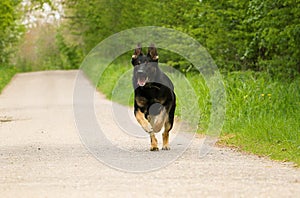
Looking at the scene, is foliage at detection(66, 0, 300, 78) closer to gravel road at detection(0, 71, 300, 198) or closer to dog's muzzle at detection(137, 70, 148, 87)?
gravel road at detection(0, 71, 300, 198)

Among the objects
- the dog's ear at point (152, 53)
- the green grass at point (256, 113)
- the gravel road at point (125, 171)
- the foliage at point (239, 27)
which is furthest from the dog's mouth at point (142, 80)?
the foliage at point (239, 27)

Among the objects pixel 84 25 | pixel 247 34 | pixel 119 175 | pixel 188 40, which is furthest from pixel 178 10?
pixel 84 25

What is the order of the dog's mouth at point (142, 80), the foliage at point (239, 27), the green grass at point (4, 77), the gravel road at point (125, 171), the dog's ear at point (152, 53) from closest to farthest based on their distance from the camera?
the gravel road at point (125, 171) → the dog's mouth at point (142, 80) → the dog's ear at point (152, 53) → the foliage at point (239, 27) → the green grass at point (4, 77)

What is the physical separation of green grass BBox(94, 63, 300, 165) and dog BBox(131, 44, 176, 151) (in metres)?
1.57

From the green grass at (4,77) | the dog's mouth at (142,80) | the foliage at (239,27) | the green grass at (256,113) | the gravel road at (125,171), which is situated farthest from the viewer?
the green grass at (4,77)

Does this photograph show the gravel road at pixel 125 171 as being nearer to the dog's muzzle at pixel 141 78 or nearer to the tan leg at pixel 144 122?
the tan leg at pixel 144 122

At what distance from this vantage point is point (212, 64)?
23484 mm

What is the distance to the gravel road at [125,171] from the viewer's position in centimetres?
778

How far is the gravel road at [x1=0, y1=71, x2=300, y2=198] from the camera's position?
778 centimetres

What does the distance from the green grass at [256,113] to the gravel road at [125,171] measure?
22.3 inches

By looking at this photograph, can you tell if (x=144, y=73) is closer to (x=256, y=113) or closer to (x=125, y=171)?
(x=125, y=171)

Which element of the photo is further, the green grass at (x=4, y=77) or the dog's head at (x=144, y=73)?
the green grass at (x=4, y=77)

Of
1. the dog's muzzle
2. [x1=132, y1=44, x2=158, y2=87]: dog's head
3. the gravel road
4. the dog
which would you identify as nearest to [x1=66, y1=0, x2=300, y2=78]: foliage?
the gravel road

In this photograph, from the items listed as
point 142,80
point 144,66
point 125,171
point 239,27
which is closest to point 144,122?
point 142,80
